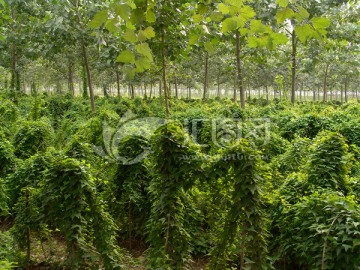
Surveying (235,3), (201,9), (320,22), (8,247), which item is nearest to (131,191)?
(8,247)

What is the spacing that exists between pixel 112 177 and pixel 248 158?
8.39 feet

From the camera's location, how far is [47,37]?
36.2 feet

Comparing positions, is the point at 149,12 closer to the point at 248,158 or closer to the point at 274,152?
the point at 248,158

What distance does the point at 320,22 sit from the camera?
116 centimetres

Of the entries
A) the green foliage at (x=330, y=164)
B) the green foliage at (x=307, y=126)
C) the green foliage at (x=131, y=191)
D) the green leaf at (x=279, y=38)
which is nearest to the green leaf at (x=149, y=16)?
the green leaf at (x=279, y=38)

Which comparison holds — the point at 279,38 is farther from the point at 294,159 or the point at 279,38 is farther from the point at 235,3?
the point at 294,159

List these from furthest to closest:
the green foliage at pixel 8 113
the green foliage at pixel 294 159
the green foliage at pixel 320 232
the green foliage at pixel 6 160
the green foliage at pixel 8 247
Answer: the green foliage at pixel 8 113 < the green foliage at pixel 6 160 < the green foliage at pixel 294 159 < the green foliage at pixel 8 247 < the green foliage at pixel 320 232

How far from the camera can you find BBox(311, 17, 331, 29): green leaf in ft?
3.79

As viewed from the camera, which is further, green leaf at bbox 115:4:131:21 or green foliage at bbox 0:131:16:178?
green foliage at bbox 0:131:16:178

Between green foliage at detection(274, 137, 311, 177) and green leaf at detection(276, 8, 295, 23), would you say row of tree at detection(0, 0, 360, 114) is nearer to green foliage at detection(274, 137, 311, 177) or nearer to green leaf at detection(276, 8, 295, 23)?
green leaf at detection(276, 8, 295, 23)

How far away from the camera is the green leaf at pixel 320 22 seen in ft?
3.79

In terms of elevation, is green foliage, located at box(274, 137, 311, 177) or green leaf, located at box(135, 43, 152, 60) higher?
green leaf, located at box(135, 43, 152, 60)

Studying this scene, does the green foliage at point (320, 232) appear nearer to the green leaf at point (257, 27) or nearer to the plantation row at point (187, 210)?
the plantation row at point (187, 210)

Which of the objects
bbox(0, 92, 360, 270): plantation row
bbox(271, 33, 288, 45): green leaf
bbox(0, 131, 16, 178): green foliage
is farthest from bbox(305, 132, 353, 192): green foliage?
bbox(0, 131, 16, 178): green foliage
